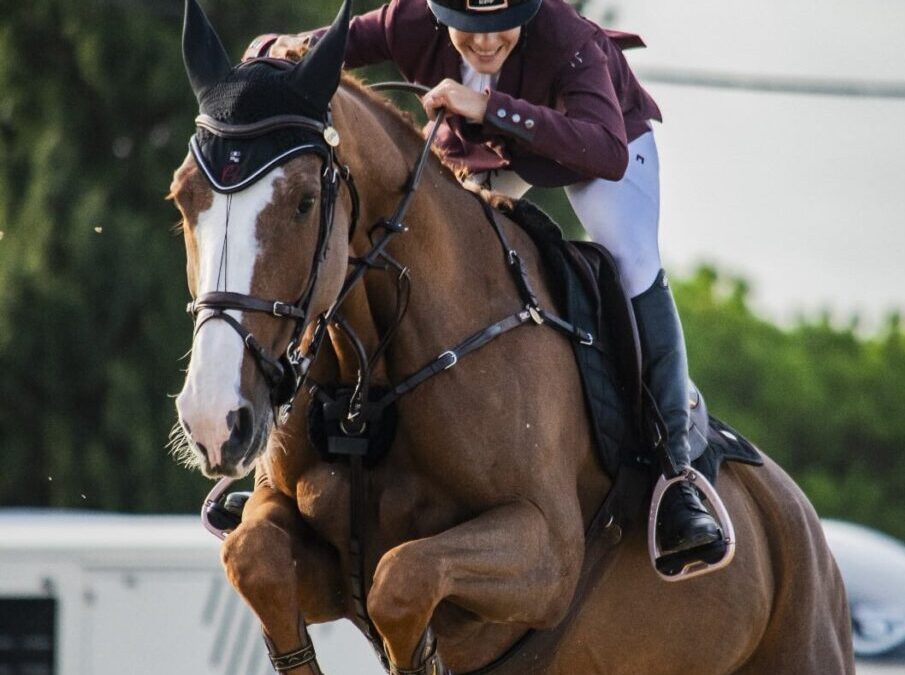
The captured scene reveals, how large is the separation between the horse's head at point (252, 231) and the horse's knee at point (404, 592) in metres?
0.54

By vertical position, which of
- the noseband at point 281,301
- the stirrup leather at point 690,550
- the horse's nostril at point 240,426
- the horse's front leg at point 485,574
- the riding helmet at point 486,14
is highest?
the riding helmet at point 486,14

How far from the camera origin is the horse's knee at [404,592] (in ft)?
14.9

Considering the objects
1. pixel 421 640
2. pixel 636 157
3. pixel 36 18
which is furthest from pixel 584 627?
pixel 36 18

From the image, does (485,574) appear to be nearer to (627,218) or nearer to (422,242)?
(422,242)

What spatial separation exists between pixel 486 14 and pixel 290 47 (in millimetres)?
622

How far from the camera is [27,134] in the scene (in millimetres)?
15633

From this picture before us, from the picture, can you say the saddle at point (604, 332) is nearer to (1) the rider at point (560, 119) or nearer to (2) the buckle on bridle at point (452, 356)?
(1) the rider at point (560, 119)

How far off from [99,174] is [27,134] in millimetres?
777

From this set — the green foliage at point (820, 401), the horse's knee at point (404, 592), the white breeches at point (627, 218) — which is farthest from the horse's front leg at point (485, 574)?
the green foliage at point (820, 401)

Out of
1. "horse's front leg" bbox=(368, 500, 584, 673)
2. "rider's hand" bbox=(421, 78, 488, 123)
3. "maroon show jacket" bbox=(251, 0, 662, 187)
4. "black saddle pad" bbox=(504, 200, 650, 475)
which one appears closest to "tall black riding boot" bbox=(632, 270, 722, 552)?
"black saddle pad" bbox=(504, 200, 650, 475)

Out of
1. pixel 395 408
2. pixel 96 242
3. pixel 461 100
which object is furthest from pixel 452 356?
pixel 96 242

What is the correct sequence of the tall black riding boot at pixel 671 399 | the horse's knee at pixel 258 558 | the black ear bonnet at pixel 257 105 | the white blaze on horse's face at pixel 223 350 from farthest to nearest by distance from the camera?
the tall black riding boot at pixel 671 399 → the horse's knee at pixel 258 558 → the black ear bonnet at pixel 257 105 → the white blaze on horse's face at pixel 223 350

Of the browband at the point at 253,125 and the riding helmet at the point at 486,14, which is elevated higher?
the riding helmet at the point at 486,14

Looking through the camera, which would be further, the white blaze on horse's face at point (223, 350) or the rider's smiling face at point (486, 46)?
the rider's smiling face at point (486, 46)
